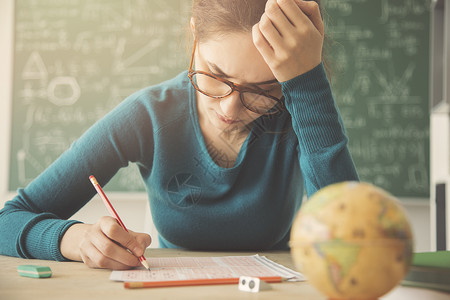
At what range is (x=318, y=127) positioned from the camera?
97 centimetres

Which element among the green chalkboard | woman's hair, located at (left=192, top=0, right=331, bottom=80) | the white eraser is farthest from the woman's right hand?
the green chalkboard

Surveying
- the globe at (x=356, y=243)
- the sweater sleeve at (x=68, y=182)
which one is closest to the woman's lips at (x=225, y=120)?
the sweater sleeve at (x=68, y=182)

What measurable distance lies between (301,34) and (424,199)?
7.25 ft

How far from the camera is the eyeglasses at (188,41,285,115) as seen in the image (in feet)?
3.17

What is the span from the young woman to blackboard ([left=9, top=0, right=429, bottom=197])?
166 cm

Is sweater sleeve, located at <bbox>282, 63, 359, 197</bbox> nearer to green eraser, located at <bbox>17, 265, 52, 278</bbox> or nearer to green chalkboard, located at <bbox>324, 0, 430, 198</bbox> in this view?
green eraser, located at <bbox>17, 265, 52, 278</bbox>

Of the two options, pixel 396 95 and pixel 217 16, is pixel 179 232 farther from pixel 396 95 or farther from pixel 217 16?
pixel 396 95

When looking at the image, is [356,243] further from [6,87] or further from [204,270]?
[6,87]

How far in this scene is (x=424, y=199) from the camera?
2752 mm

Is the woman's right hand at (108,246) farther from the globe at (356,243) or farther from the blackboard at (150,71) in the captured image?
the blackboard at (150,71)

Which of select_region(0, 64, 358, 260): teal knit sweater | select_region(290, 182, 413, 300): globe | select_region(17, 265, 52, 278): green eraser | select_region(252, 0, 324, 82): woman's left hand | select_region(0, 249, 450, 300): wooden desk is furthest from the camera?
select_region(0, 64, 358, 260): teal knit sweater

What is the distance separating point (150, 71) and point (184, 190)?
6.39 feet

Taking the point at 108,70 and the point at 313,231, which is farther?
the point at 108,70

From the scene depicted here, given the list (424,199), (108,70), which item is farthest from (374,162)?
(108,70)
